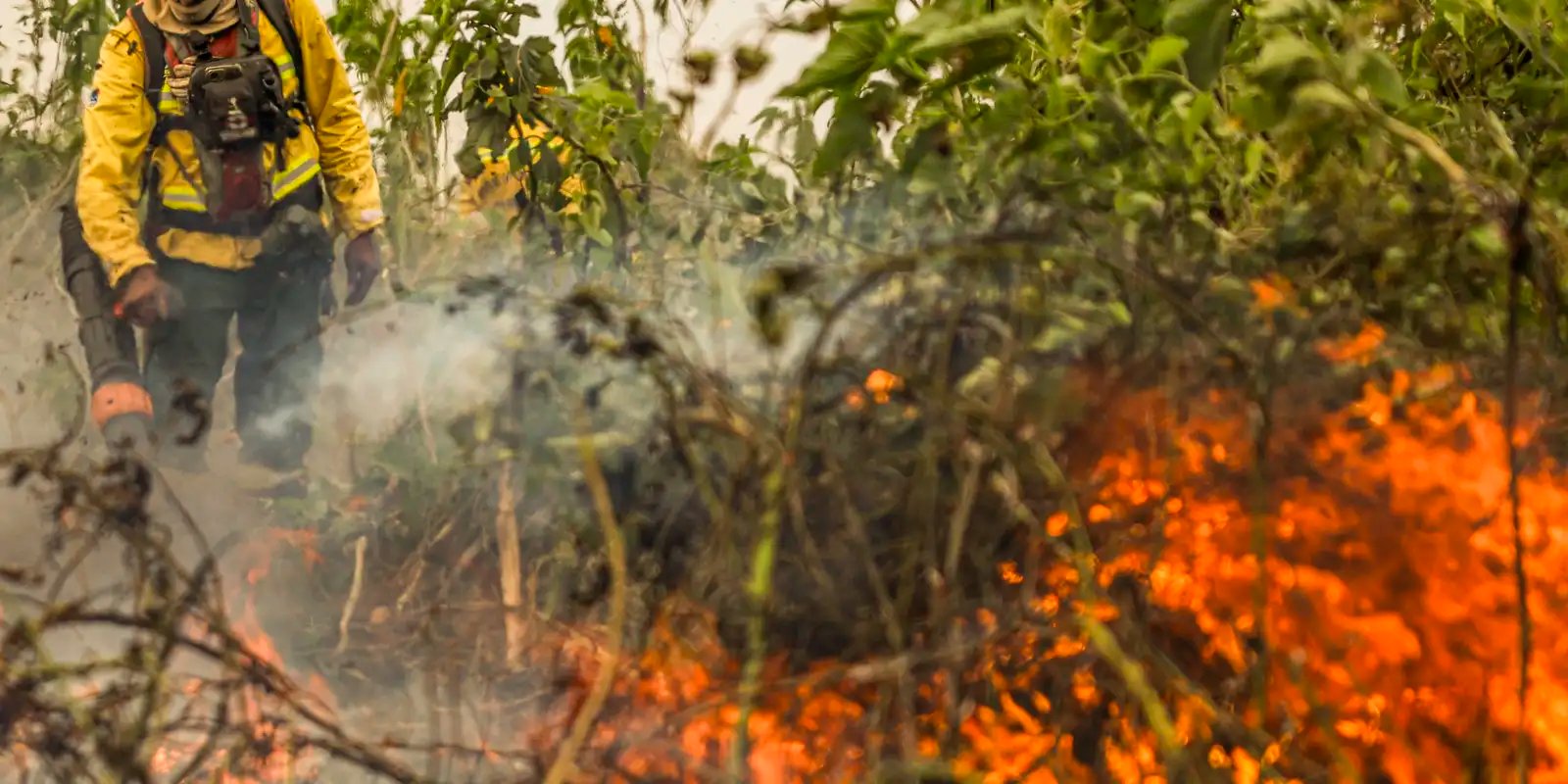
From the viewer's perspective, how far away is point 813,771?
851 millimetres

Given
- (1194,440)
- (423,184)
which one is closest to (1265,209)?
(1194,440)

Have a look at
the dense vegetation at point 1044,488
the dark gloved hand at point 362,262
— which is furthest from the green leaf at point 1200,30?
the dark gloved hand at point 362,262

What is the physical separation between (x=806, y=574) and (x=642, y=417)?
228mm

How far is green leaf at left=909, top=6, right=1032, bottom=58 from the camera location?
767 millimetres

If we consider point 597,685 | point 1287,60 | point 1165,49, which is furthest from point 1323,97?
point 597,685

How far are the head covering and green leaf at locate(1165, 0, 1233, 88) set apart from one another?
113 cm

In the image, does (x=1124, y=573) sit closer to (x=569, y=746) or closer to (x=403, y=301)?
(x=569, y=746)

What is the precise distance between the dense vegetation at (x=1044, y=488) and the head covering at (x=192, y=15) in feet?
2.38

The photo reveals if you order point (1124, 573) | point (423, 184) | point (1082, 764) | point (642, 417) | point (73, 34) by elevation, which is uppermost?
point (73, 34)

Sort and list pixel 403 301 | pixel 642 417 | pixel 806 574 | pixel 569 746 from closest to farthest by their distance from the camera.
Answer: pixel 569 746 → pixel 806 574 → pixel 642 417 → pixel 403 301

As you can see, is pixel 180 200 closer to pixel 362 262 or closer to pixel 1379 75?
pixel 362 262

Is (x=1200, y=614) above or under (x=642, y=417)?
under

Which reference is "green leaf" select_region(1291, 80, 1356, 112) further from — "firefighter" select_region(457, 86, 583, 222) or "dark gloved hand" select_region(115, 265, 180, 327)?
"dark gloved hand" select_region(115, 265, 180, 327)

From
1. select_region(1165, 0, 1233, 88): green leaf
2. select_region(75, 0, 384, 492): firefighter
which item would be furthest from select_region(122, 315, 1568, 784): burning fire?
select_region(75, 0, 384, 492): firefighter
